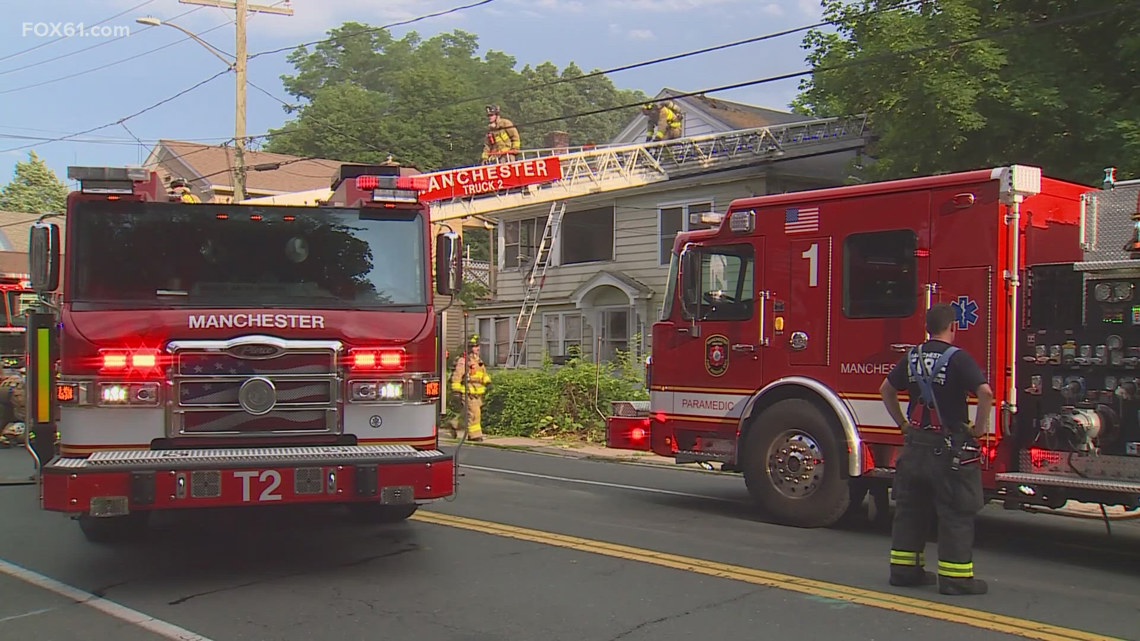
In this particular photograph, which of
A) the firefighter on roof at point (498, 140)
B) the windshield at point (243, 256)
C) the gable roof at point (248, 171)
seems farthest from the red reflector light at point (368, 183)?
the gable roof at point (248, 171)

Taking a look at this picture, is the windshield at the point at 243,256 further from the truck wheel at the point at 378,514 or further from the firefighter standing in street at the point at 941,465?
the firefighter standing in street at the point at 941,465

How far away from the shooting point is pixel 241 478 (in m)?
6.08

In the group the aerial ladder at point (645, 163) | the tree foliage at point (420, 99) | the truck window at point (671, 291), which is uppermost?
the tree foliage at point (420, 99)

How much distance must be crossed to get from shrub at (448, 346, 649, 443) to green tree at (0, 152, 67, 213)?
45474mm

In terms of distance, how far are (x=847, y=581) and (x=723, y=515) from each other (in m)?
2.72

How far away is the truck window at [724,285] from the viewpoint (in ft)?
30.5

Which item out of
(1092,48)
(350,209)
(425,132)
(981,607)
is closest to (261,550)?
(350,209)

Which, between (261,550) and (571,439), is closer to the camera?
(261,550)

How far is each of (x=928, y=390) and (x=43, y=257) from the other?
564 cm

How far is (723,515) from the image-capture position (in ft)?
30.7

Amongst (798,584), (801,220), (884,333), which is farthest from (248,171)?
(798,584)

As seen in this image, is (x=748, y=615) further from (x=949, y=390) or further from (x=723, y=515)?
(x=723, y=515)

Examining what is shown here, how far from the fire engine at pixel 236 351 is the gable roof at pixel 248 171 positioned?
26.0 meters

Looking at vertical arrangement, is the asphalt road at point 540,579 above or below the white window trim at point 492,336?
below
